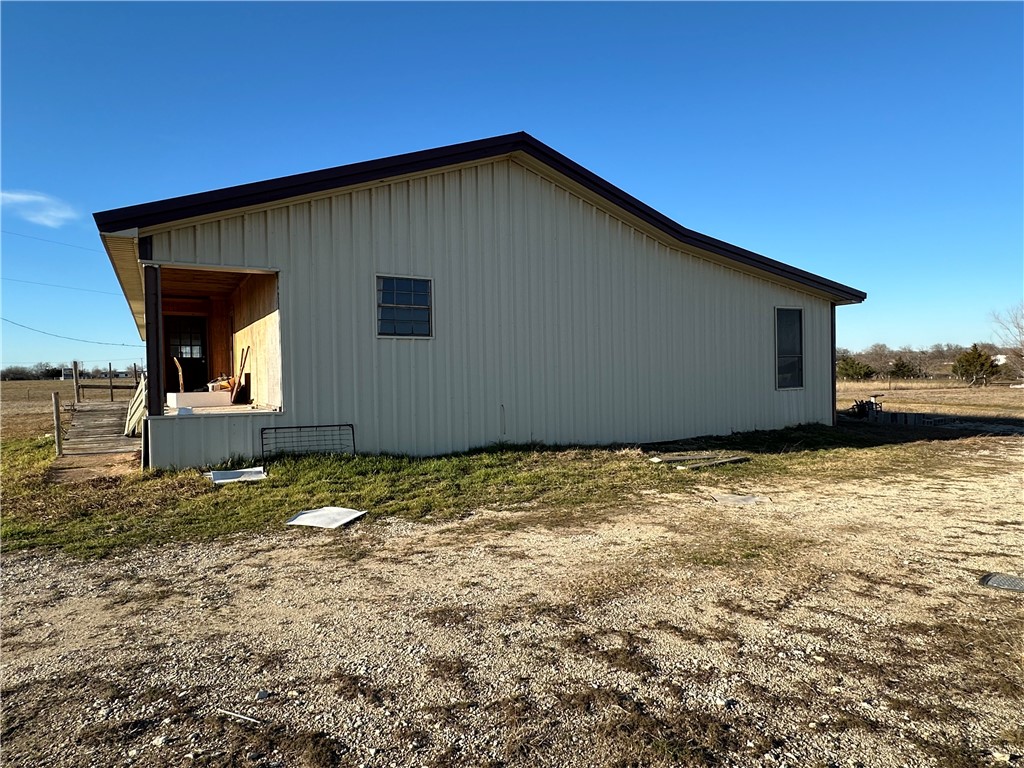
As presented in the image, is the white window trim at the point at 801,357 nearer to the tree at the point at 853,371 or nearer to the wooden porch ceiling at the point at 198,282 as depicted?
the wooden porch ceiling at the point at 198,282

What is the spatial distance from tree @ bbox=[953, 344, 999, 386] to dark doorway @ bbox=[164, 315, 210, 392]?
45041 millimetres

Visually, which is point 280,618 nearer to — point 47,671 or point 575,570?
point 47,671

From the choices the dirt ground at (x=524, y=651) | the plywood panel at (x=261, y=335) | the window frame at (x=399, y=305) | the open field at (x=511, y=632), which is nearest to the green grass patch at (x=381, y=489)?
the open field at (x=511, y=632)

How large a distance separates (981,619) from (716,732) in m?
2.22

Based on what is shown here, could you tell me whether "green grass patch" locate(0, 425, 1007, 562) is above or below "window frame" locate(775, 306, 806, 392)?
below

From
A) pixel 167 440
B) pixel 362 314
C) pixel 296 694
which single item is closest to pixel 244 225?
pixel 362 314

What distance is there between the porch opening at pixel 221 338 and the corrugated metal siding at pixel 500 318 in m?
0.60


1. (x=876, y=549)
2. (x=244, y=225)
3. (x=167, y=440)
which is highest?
(x=244, y=225)

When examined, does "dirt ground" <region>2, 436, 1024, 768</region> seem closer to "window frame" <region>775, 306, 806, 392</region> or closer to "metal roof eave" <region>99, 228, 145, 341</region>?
"metal roof eave" <region>99, 228, 145, 341</region>

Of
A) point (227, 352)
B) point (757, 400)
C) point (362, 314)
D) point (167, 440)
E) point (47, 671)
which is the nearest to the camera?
point (47, 671)

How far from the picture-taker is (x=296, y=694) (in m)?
2.97

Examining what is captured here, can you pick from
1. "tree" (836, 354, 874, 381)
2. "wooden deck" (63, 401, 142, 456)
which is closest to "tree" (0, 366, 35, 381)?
"wooden deck" (63, 401, 142, 456)

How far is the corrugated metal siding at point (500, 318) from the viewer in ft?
30.8

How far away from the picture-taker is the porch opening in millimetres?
9922
